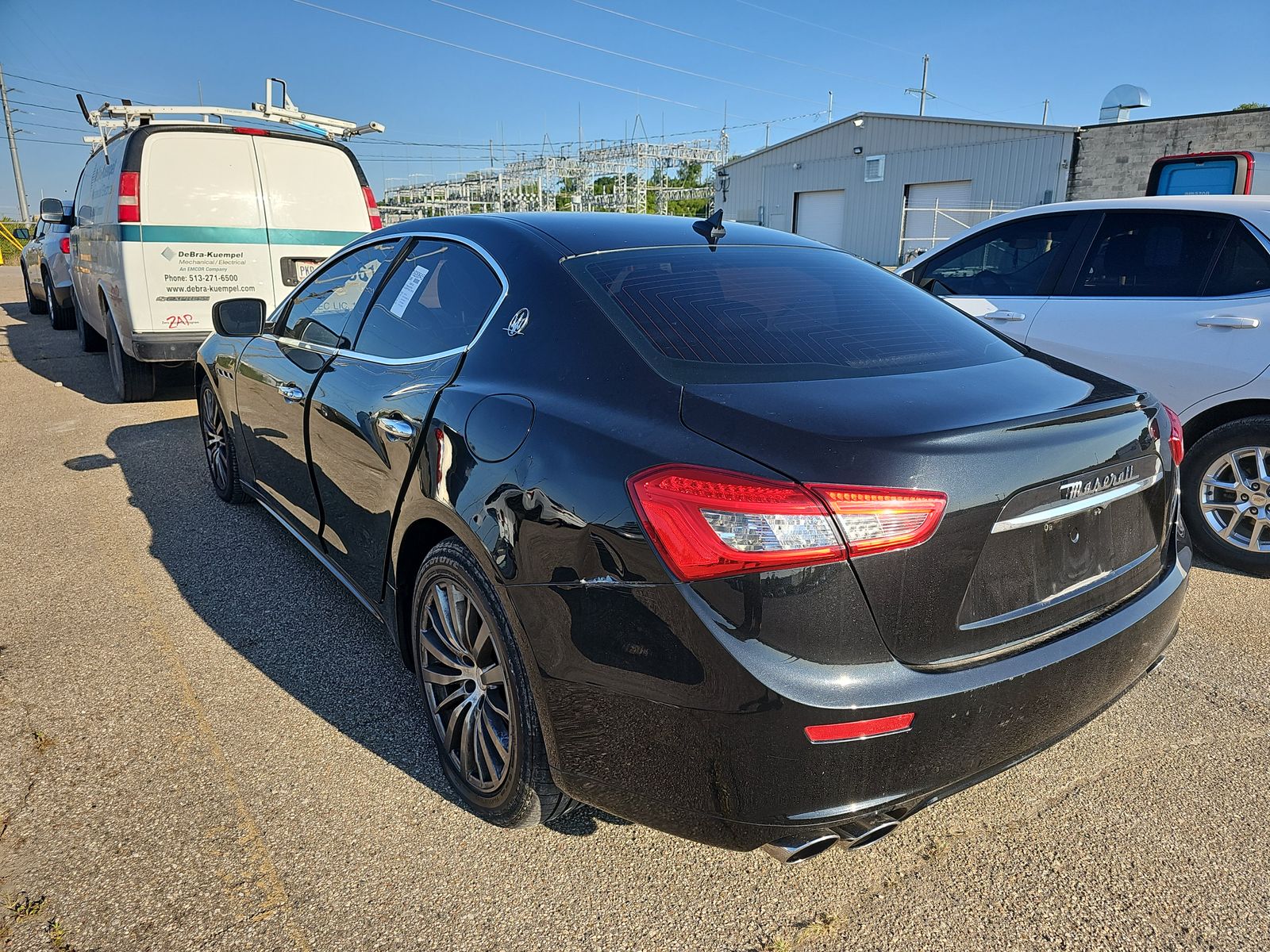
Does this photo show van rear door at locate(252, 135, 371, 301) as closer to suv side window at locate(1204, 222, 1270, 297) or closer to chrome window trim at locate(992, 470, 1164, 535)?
suv side window at locate(1204, 222, 1270, 297)

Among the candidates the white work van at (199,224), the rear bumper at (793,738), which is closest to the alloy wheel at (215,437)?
the white work van at (199,224)

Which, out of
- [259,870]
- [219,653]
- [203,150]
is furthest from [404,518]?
[203,150]

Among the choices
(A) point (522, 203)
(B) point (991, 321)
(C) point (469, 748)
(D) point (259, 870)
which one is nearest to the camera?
(D) point (259, 870)

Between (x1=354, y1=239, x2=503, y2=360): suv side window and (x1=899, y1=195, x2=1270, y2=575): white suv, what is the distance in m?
2.75

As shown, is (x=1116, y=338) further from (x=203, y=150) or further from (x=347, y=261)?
(x=203, y=150)

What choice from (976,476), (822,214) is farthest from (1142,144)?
(976,476)

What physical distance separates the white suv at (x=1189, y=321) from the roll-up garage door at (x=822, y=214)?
33599 millimetres

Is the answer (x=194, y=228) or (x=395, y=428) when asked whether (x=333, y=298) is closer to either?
(x=395, y=428)

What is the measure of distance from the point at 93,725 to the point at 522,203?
294 feet

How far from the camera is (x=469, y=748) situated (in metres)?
2.36

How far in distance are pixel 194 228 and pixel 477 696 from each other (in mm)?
6116

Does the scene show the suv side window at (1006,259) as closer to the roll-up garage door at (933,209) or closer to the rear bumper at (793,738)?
the rear bumper at (793,738)

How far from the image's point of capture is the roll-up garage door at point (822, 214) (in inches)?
1471

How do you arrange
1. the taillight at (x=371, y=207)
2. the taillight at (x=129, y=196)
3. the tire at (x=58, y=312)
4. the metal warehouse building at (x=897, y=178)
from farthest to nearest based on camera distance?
the metal warehouse building at (x=897, y=178) → the tire at (x=58, y=312) → the taillight at (x=371, y=207) → the taillight at (x=129, y=196)
